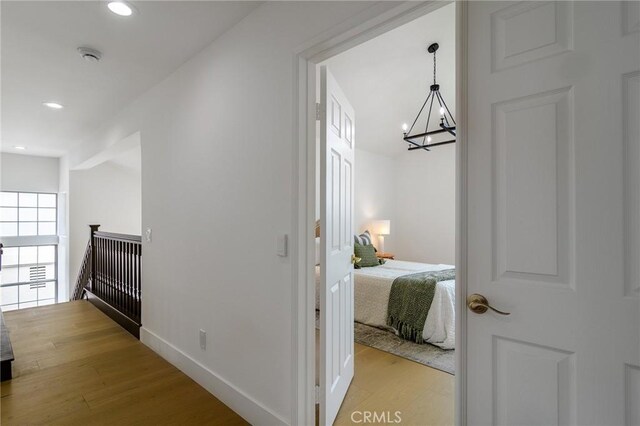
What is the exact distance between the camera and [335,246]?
2.03 m

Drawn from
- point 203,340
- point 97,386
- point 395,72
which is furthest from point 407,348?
point 395,72

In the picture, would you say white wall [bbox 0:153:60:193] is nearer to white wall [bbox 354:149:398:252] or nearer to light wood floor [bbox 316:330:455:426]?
white wall [bbox 354:149:398:252]

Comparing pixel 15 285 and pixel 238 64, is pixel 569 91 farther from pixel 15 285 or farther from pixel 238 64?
pixel 15 285

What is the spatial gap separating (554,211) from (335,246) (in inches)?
47.7

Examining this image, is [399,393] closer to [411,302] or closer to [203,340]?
[411,302]

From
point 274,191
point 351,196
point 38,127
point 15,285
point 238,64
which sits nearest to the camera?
point 274,191

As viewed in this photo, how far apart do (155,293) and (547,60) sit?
10.8 feet

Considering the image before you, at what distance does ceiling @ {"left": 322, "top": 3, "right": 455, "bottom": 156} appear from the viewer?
337 cm

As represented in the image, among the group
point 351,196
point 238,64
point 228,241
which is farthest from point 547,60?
point 228,241

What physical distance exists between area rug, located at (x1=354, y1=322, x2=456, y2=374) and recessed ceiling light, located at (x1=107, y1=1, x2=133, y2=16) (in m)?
3.28

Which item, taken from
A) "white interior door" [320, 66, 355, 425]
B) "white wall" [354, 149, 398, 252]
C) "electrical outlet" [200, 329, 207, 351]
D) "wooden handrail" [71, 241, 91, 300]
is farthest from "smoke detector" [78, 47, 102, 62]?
"white wall" [354, 149, 398, 252]

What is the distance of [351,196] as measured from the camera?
245 centimetres

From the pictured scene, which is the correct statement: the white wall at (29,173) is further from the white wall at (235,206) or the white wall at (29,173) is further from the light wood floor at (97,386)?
the white wall at (235,206)

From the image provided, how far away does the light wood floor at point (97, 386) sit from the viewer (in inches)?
79.0
